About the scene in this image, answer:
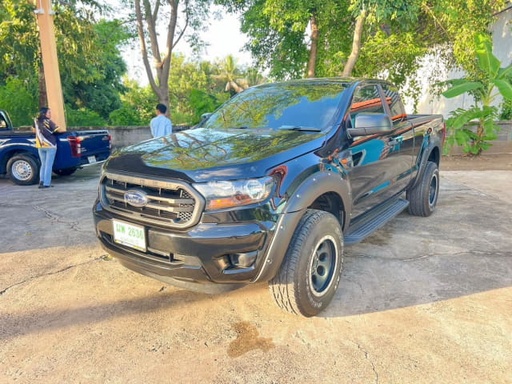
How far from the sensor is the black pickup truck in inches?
90.7

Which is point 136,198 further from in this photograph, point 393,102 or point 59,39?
point 59,39

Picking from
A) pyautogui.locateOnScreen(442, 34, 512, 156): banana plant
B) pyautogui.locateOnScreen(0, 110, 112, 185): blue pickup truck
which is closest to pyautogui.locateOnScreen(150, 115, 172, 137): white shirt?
pyautogui.locateOnScreen(0, 110, 112, 185): blue pickup truck

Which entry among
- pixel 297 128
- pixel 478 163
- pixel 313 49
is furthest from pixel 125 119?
pixel 297 128

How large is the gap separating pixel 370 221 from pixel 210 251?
198cm

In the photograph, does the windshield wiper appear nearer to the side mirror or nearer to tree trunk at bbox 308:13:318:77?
the side mirror

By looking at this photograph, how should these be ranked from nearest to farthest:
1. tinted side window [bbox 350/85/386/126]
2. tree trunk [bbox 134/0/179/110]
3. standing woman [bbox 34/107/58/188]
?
tinted side window [bbox 350/85/386/126] → standing woman [bbox 34/107/58/188] → tree trunk [bbox 134/0/179/110]

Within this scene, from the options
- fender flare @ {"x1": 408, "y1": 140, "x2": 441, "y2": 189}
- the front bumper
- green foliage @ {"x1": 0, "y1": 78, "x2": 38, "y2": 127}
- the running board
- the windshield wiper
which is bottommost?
the running board

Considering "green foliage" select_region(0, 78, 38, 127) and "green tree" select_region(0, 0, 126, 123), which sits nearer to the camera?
"green tree" select_region(0, 0, 126, 123)

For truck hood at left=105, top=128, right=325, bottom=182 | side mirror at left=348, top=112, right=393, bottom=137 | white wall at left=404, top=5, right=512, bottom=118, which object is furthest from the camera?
white wall at left=404, top=5, right=512, bottom=118

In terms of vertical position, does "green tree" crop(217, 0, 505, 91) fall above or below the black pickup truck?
above

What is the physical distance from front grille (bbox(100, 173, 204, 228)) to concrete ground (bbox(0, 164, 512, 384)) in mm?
810

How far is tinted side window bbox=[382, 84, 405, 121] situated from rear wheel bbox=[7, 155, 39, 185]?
6.96 meters

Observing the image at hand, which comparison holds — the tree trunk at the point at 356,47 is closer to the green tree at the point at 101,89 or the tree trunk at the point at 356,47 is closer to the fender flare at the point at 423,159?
the fender flare at the point at 423,159

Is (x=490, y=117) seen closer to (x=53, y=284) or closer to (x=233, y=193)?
(x=233, y=193)
